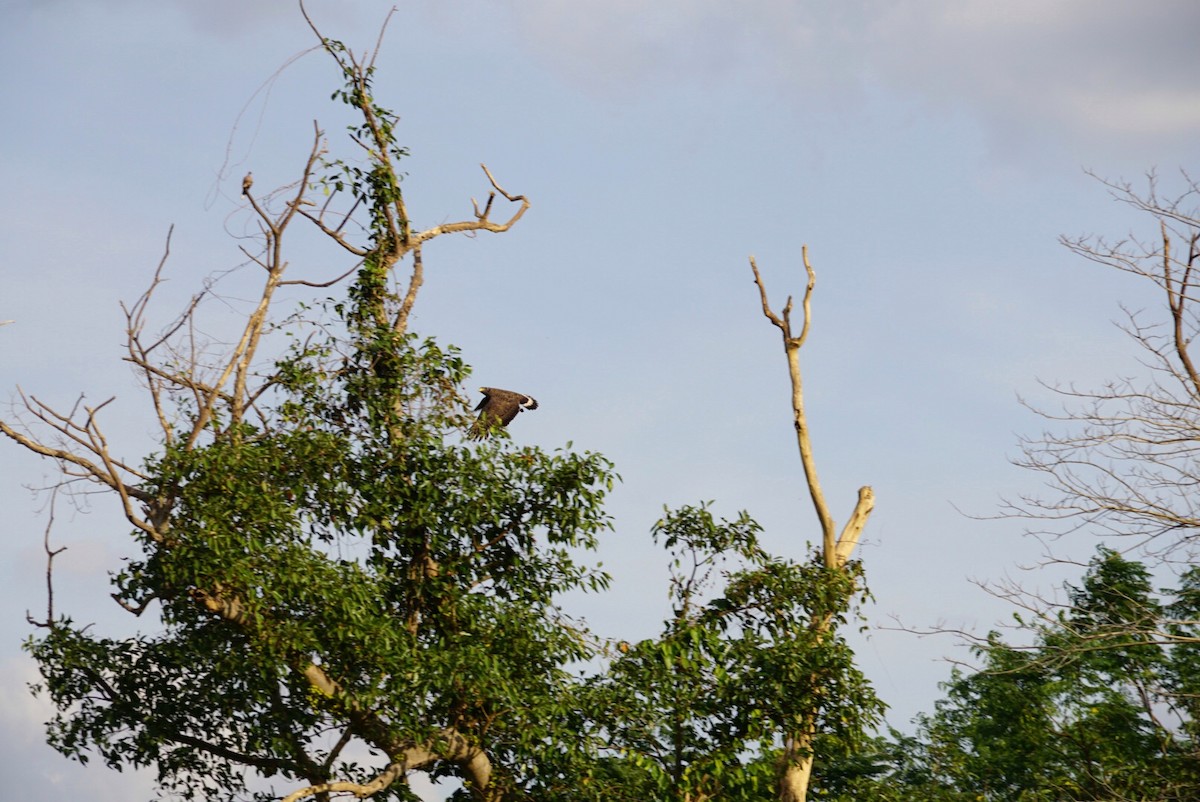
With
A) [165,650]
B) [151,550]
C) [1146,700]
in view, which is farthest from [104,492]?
[1146,700]

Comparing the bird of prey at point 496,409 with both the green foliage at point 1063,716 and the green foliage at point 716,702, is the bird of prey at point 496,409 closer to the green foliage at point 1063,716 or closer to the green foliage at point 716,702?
the green foliage at point 716,702

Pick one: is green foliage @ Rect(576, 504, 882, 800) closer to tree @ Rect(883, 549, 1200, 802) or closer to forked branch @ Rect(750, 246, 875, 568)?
forked branch @ Rect(750, 246, 875, 568)

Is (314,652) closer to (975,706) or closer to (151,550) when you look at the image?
(151,550)

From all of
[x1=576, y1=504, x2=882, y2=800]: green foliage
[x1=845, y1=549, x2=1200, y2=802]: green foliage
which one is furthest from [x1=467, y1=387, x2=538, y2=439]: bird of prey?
[x1=845, y1=549, x2=1200, y2=802]: green foliage

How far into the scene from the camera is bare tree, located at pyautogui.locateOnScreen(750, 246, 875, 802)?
9883mm

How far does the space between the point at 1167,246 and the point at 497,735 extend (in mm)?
6118

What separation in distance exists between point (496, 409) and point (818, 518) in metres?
3.08

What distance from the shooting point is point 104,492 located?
916 cm

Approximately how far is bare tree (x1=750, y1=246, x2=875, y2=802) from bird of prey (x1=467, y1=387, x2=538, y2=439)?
2571mm

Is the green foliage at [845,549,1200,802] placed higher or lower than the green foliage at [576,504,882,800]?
higher

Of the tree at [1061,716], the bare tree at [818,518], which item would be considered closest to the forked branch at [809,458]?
the bare tree at [818,518]

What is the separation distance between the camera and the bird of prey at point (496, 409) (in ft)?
32.9

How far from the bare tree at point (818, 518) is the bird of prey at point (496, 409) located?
2.57m

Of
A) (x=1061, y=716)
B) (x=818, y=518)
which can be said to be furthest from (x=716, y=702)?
(x=1061, y=716)
